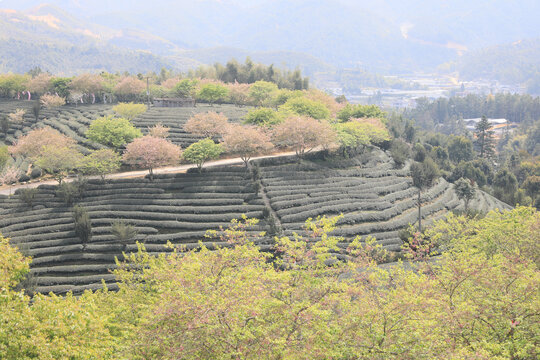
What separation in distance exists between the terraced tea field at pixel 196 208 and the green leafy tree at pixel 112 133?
12345 millimetres

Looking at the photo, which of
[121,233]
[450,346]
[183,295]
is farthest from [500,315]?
[121,233]

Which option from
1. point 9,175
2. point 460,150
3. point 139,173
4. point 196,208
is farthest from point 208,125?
point 460,150

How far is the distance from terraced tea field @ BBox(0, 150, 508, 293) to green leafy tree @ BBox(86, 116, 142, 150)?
12.3m

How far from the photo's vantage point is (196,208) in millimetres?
50562

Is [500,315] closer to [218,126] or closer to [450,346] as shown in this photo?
[450,346]

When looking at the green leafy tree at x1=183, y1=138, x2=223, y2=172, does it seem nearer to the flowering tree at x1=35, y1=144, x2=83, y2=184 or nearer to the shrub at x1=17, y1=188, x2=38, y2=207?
the flowering tree at x1=35, y1=144, x2=83, y2=184

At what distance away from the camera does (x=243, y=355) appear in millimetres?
15648

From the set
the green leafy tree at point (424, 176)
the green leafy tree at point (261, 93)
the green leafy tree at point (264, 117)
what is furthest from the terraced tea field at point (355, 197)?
the green leafy tree at point (261, 93)

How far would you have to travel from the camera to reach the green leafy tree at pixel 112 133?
213 ft

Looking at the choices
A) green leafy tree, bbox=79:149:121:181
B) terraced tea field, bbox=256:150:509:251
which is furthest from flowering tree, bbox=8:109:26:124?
terraced tea field, bbox=256:150:509:251

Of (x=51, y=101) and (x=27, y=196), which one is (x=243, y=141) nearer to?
(x=27, y=196)

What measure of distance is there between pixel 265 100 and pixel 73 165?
63.1 meters

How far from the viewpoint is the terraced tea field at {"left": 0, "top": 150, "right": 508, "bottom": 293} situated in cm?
4172

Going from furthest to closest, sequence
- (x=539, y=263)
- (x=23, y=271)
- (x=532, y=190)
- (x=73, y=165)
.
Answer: (x=532, y=190) < (x=73, y=165) < (x=539, y=263) < (x=23, y=271)
